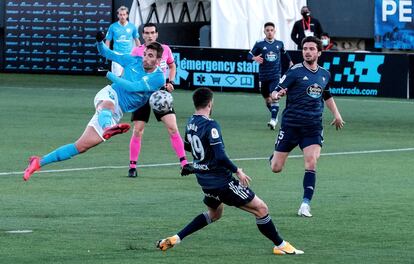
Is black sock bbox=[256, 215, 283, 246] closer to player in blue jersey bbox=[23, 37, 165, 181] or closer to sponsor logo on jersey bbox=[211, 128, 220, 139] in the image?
sponsor logo on jersey bbox=[211, 128, 220, 139]

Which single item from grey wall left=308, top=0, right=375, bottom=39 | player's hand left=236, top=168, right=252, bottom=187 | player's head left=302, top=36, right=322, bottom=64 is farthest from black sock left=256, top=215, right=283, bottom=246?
grey wall left=308, top=0, right=375, bottom=39

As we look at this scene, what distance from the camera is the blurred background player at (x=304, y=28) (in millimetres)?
35875

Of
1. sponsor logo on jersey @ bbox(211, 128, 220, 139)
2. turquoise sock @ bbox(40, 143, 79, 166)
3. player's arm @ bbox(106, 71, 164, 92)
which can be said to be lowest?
turquoise sock @ bbox(40, 143, 79, 166)

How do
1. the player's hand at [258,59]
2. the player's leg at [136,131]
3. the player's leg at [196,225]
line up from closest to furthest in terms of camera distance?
the player's leg at [196,225] < the player's leg at [136,131] < the player's hand at [258,59]

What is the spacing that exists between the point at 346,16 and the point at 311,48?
1002 inches

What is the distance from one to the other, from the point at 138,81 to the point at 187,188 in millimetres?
1658

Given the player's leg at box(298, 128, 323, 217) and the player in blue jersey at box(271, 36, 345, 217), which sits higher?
the player in blue jersey at box(271, 36, 345, 217)

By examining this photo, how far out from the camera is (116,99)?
1641 cm

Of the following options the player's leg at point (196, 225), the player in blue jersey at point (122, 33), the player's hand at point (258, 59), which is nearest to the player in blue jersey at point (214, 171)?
the player's leg at point (196, 225)

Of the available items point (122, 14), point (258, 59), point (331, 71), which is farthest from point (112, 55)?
point (331, 71)

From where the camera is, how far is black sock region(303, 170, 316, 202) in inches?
582

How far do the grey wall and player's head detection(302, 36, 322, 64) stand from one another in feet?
→ 81.9

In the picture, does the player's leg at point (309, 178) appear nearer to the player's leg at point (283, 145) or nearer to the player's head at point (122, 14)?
the player's leg at point (283, 145)

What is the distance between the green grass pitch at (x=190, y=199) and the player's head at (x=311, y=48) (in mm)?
1811
